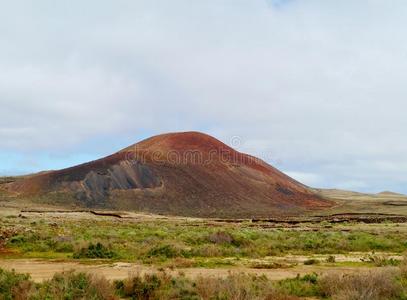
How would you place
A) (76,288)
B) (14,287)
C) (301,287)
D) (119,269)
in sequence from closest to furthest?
(76,288)
(14,287)
(301,287)
(119,269)

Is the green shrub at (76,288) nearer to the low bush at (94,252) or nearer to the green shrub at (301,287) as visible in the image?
the green shrub at (301,287)

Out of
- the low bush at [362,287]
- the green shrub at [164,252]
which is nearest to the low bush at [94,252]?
the green shrub at [164,252]

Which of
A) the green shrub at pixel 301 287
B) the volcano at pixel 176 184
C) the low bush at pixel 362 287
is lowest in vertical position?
the green shrub at pixel 301 287

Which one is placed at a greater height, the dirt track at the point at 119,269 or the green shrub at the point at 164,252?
the green shrub at the point at 164,252

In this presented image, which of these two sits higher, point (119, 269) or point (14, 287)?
point (14, 287)

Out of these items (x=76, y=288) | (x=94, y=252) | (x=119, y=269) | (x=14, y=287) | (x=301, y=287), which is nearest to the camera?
(x=76, y=288)

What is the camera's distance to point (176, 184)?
281ft

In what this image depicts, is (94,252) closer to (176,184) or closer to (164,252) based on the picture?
(164,252)

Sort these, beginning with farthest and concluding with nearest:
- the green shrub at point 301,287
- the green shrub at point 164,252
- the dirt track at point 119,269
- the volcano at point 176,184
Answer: the volcano at point 176,184 → the green shrub at point 164,252 → the dirt track at point 119,269 → the green shrub at point 301,287

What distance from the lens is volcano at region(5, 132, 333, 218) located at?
260 feet

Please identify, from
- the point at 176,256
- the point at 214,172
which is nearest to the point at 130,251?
the point at 176,256

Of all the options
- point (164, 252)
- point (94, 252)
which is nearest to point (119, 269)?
point (164, 252)

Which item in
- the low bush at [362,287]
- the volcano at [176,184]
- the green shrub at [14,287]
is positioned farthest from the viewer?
the volcano at [176,184]

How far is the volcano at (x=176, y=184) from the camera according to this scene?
3115 inches
